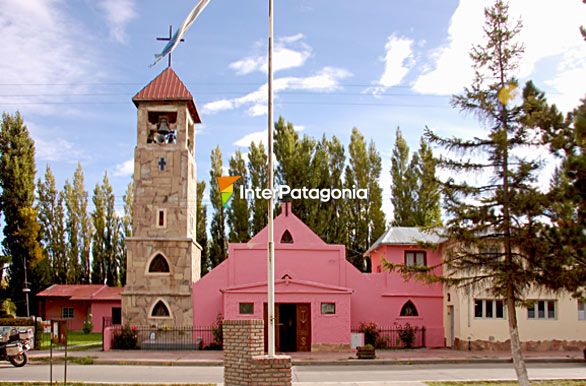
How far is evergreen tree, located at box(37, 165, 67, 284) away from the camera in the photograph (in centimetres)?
5125

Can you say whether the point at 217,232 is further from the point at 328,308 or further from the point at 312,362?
the point at 312,362

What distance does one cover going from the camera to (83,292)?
4806 cm

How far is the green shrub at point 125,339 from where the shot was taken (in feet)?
98.7

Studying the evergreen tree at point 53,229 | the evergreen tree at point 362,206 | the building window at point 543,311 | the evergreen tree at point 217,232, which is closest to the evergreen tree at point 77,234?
the evergreen tree at point 53,229

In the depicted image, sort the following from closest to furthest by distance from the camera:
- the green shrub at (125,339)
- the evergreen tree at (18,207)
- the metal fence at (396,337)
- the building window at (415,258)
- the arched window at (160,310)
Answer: the green shrub at (125,339)
the metal fence at (396,337)
the arched window at (160,310)
the building window at (415,258)
the evergreen tree at (18,207)

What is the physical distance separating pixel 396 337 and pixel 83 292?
26127 millimetres

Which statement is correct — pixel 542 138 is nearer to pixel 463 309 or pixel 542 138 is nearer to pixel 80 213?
pixel 463 309

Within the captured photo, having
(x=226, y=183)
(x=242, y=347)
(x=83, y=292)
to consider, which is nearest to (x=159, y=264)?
(x=226, y=183)

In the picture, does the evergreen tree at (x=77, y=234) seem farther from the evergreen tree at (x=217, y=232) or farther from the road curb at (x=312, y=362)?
the road curb at (x=312, y=362)

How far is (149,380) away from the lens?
18594mm

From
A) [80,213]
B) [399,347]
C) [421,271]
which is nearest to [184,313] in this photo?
[399,347]

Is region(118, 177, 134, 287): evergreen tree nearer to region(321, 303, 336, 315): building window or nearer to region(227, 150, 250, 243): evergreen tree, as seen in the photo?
region(227, 150, 250, 243): evergreen tree

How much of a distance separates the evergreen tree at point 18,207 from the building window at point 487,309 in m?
30.0

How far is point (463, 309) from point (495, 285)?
47.9 ft
